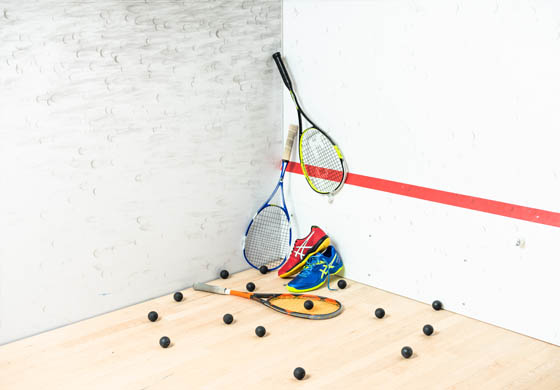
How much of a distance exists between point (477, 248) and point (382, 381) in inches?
38.0

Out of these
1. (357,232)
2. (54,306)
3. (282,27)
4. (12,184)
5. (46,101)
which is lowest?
(54,306)

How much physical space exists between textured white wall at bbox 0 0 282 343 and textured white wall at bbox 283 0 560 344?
0.42 meters

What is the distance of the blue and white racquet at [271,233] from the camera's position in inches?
169

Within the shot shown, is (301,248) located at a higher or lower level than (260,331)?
higher

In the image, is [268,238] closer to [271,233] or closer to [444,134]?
[271,233]

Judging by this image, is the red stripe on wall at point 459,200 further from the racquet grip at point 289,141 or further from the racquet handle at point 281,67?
the racquet handle at point 281,67

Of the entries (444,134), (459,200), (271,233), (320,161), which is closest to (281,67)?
(320,161)

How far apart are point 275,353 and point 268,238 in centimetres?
131

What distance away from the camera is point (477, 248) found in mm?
3445

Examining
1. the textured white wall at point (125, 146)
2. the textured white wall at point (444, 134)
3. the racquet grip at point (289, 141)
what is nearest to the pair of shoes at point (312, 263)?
the textured white wall at point (444, 134)

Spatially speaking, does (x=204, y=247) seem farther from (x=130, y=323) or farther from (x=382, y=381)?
(x=382, y=381)

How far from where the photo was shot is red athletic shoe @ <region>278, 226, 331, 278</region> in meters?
4.07

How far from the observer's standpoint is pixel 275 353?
3229mm

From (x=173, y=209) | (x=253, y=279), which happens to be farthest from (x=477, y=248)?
(x=173, y=209)
